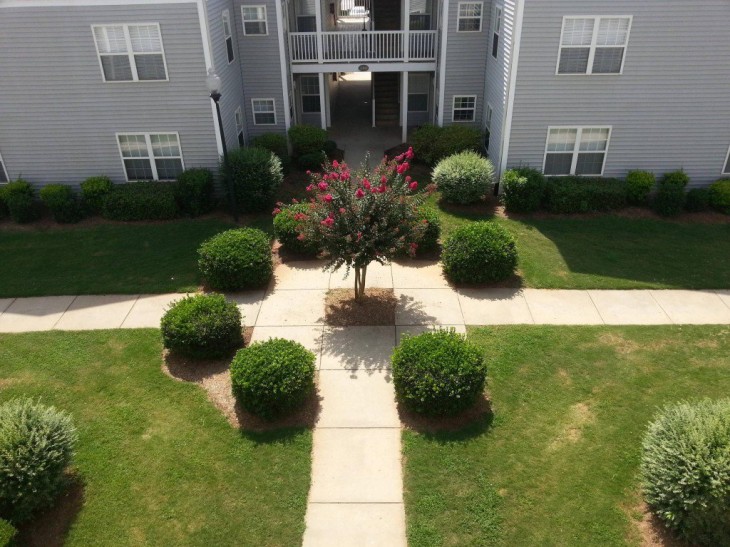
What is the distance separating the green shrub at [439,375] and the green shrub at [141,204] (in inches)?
360

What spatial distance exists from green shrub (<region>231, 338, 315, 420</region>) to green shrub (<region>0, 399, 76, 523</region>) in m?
2.59

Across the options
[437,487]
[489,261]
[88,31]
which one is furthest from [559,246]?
[88,31]

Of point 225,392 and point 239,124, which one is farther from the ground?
point 239,124

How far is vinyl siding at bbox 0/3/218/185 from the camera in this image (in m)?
14.6

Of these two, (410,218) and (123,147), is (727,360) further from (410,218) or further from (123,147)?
(123,147)

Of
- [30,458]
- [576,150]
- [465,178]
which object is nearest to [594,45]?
[576,150]

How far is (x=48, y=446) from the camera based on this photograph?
25.6 feet

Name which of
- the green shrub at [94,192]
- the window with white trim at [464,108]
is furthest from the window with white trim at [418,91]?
the green shrub at [94,192]

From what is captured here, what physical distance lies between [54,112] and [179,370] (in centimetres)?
964

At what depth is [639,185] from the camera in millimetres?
15703

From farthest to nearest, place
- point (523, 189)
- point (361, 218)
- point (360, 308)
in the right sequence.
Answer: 1. point (523, 189)
2. point (360, 308)
3. point (361, 218)

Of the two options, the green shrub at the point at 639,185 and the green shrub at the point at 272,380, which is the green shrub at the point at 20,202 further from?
the green shrub at the point at 639,185

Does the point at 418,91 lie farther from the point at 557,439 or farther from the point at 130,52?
the point at 557,439

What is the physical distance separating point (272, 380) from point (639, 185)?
12.0 metres
